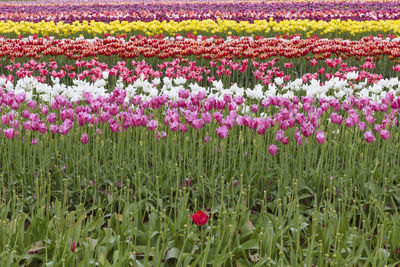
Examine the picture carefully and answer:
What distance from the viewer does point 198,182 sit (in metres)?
4.23

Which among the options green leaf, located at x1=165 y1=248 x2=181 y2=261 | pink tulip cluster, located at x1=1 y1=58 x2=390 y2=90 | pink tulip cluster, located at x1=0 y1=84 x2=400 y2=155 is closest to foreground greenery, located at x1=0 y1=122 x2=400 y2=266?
green leaf, located at x1=165 y1=248 x2=181 y2=261

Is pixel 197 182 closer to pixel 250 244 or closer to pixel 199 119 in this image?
pixel 199 119

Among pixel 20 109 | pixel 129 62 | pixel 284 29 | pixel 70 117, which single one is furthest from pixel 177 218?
pixel 284 29

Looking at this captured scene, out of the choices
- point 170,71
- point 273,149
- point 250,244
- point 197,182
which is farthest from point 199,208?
point 170,71

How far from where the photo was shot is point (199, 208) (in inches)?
163

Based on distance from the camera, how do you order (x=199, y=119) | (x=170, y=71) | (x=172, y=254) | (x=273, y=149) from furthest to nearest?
(x=170, y=71) < (x=199, y=119) < (x=273, y=149) < (x=172, y=254)

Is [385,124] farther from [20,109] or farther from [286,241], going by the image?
[20,109]

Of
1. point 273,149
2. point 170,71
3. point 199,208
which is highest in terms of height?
point 170,71

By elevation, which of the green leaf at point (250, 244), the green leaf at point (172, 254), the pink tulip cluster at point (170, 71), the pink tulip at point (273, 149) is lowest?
the green leaf at point (172, 254)

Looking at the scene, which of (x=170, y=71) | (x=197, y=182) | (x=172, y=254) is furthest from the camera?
(x=170, y=71)

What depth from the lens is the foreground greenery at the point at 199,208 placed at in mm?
3197

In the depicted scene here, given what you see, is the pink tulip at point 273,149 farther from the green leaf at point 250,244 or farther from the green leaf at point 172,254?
the green leaf at point 172,254

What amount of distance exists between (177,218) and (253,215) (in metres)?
0.79

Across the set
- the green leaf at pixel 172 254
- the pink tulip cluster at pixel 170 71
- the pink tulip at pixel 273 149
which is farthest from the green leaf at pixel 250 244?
the pink tulip cluster at pixel 170 71
